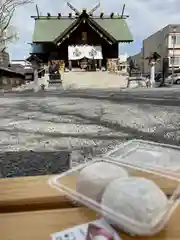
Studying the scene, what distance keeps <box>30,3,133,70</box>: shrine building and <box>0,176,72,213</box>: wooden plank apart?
78.3 feet

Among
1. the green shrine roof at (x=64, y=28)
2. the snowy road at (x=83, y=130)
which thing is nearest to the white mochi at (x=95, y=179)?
the snowy road at (x=83, y=130)

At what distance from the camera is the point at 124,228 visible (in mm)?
699

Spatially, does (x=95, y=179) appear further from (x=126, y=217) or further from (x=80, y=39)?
(x=80, y=39)

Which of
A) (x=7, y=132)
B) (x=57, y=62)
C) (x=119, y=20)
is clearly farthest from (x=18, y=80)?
(x=7, y=132)

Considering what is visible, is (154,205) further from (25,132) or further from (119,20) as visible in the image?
(119,20)

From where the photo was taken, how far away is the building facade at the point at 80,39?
79.1ft

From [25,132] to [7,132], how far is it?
248mm

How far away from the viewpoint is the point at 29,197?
899mm

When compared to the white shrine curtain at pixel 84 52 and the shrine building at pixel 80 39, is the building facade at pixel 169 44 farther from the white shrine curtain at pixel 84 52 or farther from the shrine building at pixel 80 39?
the white shrine curtain at pixel 84 52

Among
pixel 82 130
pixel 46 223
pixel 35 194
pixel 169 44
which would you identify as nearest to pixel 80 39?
pixel 82 130

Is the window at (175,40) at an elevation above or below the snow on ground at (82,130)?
above

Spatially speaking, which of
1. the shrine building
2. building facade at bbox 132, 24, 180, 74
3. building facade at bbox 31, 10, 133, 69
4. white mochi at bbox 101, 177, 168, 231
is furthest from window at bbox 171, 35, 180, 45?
white mochi at bbox 101, 177, 168, 231

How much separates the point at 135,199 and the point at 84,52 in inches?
976

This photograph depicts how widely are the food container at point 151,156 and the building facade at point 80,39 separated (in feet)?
77.6
